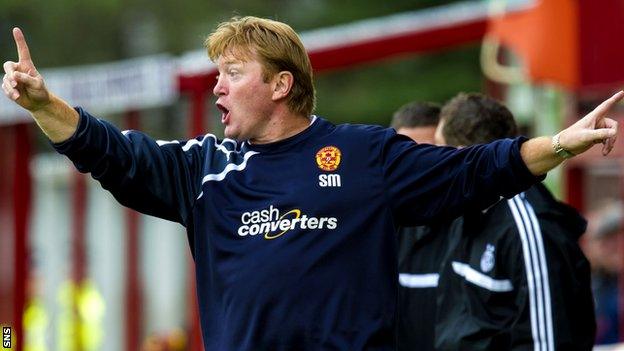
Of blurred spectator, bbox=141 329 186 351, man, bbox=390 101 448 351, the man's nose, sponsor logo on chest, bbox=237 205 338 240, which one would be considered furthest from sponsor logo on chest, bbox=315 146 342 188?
blurred spectator, bbox=141 329 186 351

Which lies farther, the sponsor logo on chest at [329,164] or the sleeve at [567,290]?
the sleeve at [567,290]

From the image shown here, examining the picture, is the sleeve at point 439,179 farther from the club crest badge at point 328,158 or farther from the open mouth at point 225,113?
the open mouth at point 225,113

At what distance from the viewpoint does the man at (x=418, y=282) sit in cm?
593

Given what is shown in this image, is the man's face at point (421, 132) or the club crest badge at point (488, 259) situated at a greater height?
the man's face at point (421, 132)

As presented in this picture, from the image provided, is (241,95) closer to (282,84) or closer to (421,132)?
(282,84)

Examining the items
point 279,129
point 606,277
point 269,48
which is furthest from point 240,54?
point 606,277

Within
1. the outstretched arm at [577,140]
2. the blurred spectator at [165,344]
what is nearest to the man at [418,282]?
the outstretched arm at [577,140]

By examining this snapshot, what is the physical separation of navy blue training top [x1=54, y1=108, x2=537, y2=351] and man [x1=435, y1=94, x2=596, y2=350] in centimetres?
85

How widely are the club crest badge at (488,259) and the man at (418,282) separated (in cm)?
33

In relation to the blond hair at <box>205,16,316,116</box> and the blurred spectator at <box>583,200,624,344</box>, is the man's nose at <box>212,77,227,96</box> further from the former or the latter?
the blurred spectator at <box>583,200,624,344</box>

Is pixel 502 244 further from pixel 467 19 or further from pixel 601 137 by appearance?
pixel 467 19

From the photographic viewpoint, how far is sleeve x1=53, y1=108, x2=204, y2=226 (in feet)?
14.8

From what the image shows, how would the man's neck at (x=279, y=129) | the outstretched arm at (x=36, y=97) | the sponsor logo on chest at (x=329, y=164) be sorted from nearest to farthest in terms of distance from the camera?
the outstretched arm at (x=36, y=97) < the sponsor logo on chest at (x=329, y=164) < the man's neck at (x=279, y=129)

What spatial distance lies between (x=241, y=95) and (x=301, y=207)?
1.34ft
